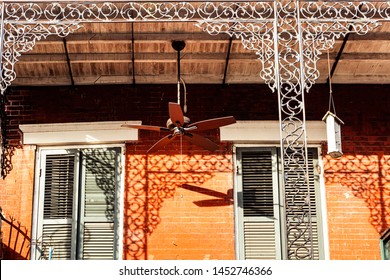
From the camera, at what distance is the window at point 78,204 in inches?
394

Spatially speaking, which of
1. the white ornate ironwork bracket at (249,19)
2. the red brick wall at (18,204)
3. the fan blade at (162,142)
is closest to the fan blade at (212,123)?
the fan blade at (162,142)

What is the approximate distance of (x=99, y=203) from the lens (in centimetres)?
1019

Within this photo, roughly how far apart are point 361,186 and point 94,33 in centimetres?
405

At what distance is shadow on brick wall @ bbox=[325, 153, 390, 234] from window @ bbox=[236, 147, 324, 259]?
0.93ft

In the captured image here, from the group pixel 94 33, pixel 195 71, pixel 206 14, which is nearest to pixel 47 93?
pixel 94 33

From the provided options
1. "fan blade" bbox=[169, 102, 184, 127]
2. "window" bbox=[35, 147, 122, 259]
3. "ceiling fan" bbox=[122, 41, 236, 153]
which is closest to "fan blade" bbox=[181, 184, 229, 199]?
"ceiling fan" bbox=[122, 41, 236, 153]

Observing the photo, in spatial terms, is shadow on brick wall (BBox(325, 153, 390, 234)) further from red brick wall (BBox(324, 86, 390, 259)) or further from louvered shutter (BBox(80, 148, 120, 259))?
louvered shutter (BBox(80, 148, 120, 259))

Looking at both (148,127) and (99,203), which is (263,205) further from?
(99,203)

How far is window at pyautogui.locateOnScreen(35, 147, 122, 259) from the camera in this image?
1002cm

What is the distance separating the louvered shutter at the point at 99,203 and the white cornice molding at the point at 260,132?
1565mm

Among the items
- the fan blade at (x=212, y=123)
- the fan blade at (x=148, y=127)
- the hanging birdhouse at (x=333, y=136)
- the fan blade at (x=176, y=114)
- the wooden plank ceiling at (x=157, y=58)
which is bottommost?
the hanging birdhouse at (x=333, y=136)

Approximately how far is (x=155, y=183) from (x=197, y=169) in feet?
1.95

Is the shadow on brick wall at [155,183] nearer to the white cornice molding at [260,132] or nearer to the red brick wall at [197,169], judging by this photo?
the red brick wall at [197,169]

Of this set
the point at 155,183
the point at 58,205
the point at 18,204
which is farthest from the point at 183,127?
the point at 18,204
